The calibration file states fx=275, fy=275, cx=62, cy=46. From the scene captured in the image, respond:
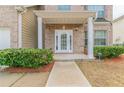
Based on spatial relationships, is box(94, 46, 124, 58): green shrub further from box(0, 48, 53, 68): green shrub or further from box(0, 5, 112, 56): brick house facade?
box(0, 48, 53, 68): green shrub

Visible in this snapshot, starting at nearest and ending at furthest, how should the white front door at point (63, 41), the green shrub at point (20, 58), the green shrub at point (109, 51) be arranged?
the green shrub at point (20, 58), the green shrub at point (109, 51), the white front door at point (63, 41)

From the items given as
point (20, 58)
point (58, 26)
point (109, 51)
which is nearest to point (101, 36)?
point (58, 26)

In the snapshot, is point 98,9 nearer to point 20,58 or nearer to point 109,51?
point 109,51

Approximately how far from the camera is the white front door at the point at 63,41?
27.4m

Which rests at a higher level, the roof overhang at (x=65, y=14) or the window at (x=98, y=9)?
the window at (x=98, y=9)

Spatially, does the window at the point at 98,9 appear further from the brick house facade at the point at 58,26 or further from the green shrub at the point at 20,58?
the green shrub at the point at 20,58

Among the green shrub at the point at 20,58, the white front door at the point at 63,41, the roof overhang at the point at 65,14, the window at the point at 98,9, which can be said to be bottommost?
the green shrub at the point at 20,58

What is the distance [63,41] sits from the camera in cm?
2764

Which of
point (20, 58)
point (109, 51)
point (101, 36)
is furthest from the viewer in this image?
point (101, 36)

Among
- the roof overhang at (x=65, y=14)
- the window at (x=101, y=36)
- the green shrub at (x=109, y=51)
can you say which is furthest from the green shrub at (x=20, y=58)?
the window at (x=101, y=36)

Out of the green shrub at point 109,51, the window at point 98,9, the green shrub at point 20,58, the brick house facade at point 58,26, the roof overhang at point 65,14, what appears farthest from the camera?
the window at point 98,9

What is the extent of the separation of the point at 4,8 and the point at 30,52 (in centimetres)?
468
